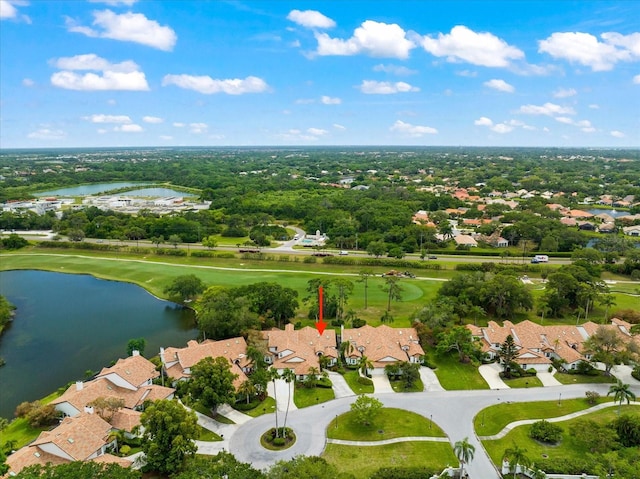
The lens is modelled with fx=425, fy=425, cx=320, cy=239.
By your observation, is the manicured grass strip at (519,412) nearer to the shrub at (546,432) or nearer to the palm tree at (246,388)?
the shrub at (546,432)

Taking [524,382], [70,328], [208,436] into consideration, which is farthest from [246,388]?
[70,328]

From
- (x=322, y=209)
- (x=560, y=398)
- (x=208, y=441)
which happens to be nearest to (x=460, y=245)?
(x=322, y=209)

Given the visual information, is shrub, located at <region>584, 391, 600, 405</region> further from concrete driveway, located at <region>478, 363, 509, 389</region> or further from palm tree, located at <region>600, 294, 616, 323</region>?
palm tree, located at <region>600, 294, 616, 323</region>

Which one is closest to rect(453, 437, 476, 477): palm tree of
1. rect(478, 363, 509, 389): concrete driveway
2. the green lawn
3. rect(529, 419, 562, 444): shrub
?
rect(529, 419, 562, 444): shrub

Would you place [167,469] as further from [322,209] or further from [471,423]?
[322,209]

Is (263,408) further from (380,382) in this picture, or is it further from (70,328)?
(70,328)
